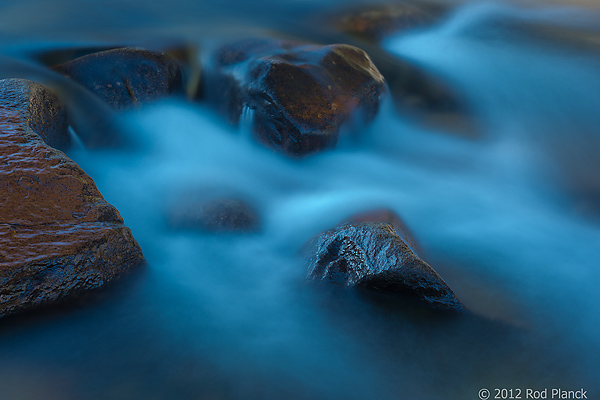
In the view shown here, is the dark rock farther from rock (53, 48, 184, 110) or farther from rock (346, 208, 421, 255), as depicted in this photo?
rock (346, 208, 421, 255)

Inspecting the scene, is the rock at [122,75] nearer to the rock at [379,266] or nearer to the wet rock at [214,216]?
the wet rock at [214,216]

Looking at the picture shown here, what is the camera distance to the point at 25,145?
2785mm

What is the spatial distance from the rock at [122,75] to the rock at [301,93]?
68cm

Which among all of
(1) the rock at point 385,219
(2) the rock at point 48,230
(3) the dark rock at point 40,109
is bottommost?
(2) the rock at point 48,230

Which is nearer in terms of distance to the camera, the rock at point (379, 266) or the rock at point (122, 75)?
the rock at point (379, 266)

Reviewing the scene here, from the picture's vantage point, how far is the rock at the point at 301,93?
4.23 meters

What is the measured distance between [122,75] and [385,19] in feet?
14.5

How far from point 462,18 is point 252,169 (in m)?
5.33

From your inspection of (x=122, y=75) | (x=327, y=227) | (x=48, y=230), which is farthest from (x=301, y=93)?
(x=48, y=230)

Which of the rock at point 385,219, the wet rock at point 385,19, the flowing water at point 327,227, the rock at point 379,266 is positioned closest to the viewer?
the flowing water at point 327,227

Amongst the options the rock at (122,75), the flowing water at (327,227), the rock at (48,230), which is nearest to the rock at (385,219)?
the flowing water at (327,227)

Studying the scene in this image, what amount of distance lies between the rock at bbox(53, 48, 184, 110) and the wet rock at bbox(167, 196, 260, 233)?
1.60 metres

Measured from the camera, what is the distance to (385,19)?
23.8 feet

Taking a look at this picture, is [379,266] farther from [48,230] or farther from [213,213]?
[48,230]
